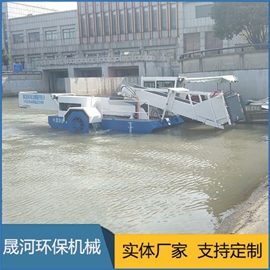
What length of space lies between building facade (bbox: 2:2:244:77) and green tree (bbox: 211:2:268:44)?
11553mm

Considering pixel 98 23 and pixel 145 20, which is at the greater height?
pixel 98 23

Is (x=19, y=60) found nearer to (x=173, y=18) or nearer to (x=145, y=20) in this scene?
(x=145, y=20)

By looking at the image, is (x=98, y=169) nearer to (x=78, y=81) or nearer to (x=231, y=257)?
(x=231, y=257)

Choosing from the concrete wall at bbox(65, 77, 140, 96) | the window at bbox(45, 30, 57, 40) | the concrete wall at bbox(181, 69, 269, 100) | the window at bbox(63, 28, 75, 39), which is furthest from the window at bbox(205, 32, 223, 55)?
the window at bbox(45, 30, 57, 40)

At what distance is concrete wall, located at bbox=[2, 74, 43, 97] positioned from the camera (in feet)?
152

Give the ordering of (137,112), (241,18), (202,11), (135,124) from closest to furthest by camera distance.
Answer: (135,124), (137,112), (241,18), (202,11)

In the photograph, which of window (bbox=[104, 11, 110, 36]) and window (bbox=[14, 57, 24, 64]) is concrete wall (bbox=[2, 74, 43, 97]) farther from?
window (bbox=[14, 57, 24, 64])

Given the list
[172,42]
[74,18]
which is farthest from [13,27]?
[172,42]

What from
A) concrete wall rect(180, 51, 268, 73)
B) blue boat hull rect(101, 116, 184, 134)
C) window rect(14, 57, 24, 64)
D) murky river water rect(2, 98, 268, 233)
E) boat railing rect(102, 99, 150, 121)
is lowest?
murky river water rect(2, 98, 268, 233)

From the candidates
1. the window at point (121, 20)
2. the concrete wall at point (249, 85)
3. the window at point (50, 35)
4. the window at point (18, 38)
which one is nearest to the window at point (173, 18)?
the window at point (121, 20)

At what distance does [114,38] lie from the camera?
5416 centimetres

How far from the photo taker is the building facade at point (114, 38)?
4388 centimetres

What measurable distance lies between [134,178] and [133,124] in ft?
22.0

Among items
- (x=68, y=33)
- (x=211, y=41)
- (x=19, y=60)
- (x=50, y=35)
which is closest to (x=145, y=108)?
(x=211, y=41)
